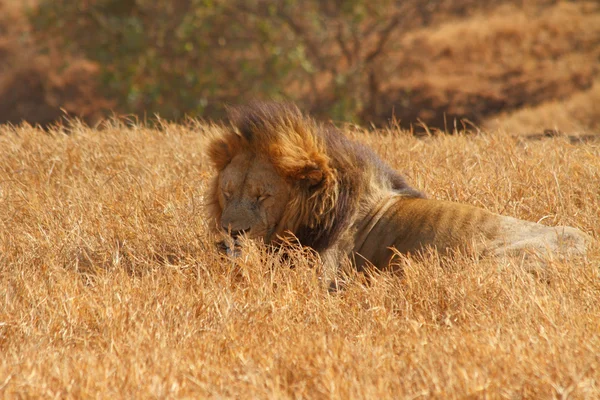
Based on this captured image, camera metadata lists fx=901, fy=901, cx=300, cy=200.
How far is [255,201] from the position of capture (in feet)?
14.8

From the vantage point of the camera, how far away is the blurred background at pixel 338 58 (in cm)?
1492

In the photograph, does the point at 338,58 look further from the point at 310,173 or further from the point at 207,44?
the point at 310,173

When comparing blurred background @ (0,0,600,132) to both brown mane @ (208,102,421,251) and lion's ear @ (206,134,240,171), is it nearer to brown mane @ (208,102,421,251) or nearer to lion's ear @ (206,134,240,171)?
brown mane @ (208,102,421,251)

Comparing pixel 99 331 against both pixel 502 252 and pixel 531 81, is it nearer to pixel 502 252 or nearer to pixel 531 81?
pixel 502 252

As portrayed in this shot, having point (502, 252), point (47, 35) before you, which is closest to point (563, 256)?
point (502, 252)

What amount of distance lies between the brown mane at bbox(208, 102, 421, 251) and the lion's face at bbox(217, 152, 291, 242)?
50 millimetres

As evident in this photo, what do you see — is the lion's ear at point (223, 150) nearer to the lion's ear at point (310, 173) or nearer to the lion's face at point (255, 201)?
the lion's face at point (255, 201)

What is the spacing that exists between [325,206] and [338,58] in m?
12.5

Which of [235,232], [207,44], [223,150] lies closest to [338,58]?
[207,44]

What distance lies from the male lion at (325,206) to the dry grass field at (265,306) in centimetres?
20

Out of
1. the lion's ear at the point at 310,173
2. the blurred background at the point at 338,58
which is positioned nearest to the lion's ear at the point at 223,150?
the lion's ear at the point at 310,173

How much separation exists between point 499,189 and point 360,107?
10.3 metres

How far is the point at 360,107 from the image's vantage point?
51.4 ft

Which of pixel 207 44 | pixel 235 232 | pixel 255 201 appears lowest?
pixel 207 44
